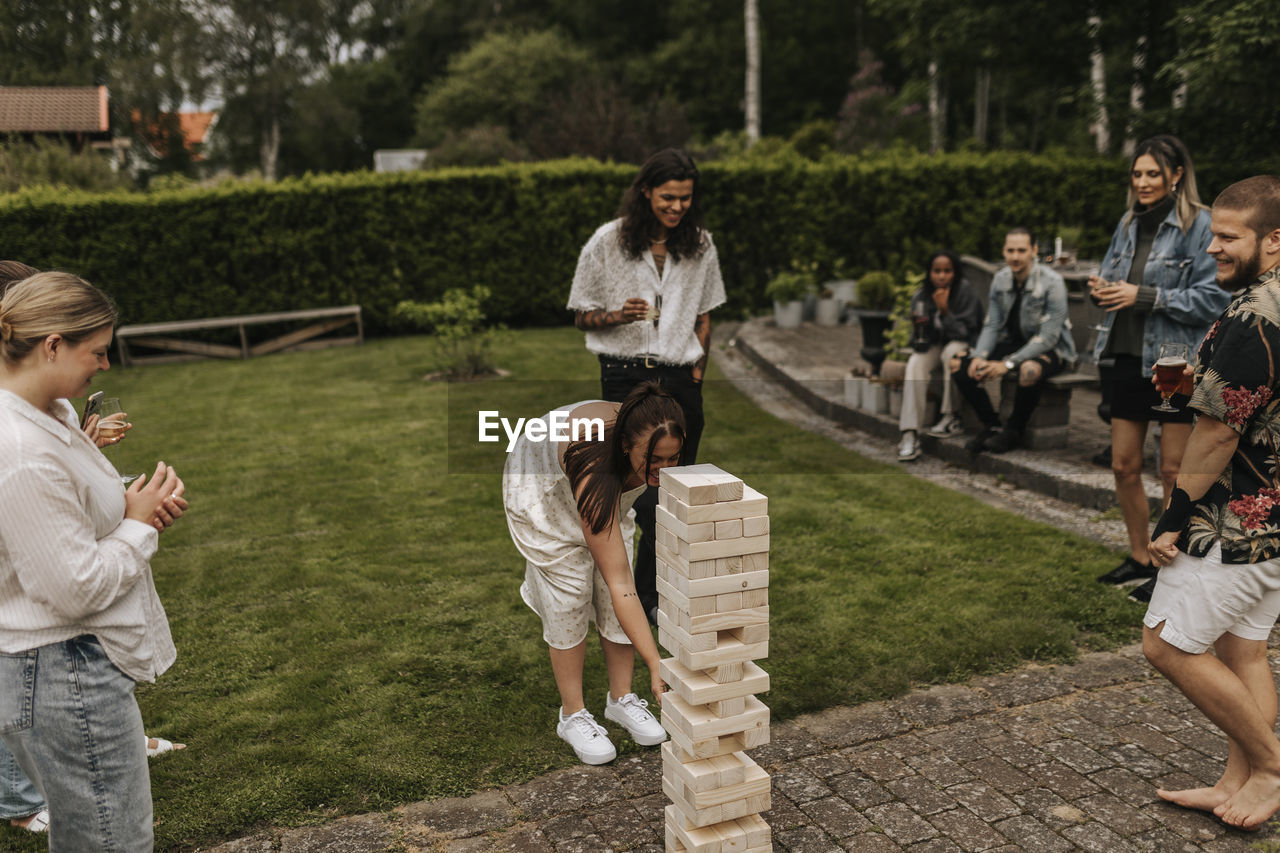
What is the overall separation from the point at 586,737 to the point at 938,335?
5184 millimetres

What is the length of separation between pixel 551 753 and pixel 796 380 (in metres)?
7.08

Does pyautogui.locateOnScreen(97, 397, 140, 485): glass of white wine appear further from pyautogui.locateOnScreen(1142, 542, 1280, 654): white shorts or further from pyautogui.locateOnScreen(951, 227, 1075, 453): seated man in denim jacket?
pyautogui.locateOnScreen(951, 227, 1075, 453): seated man in denim jacket

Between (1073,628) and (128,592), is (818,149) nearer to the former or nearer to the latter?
(1073,628)

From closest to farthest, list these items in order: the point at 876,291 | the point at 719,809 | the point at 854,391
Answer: the point at 719,809 < the point at 854,391 < the point at 876,291

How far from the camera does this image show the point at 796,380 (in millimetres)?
9898

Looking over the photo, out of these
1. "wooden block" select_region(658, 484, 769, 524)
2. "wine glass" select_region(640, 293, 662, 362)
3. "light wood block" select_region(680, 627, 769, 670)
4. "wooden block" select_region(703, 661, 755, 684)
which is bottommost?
"wooden block" select_region(703, 661, 755, 684)

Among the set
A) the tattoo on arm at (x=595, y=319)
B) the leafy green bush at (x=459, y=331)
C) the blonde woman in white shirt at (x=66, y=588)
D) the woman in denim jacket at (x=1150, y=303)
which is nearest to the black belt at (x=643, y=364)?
the tattoo on arm at (x=595, y=319)

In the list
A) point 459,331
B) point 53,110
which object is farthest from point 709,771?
point 53,110

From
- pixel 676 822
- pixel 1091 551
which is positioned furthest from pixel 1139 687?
pixel 676 822

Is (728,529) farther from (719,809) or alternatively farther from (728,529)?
(719,809)

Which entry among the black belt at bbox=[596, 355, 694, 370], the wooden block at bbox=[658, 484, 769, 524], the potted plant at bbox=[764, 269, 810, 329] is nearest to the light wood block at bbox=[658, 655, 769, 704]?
the wooden block at bbox=[658, 484, 769, 524]

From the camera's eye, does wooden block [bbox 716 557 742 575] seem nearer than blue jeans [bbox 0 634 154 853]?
No

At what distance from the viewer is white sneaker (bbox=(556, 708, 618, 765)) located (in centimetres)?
326

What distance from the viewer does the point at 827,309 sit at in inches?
544
